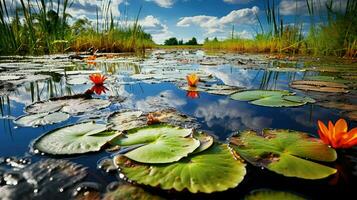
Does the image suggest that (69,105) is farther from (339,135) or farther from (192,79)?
(339,135)

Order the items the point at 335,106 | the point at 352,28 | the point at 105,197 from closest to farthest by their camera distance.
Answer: the point at 105,197
the point at 335,106
the point at 352,28

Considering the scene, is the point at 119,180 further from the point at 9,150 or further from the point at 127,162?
the point at 9,150

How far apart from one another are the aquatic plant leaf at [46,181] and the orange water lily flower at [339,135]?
2.80 ft

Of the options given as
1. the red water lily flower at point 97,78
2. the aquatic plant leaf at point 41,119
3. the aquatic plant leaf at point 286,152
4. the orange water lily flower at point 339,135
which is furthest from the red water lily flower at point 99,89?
the orange water lily flower at point 339,135

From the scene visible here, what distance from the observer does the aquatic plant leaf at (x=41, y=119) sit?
51.3 inches

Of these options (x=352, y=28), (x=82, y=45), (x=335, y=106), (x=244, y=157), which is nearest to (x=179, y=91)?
(x=335, y=106)

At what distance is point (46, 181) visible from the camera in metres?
0.77

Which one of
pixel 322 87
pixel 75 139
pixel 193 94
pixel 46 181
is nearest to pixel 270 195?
pixel 46 181

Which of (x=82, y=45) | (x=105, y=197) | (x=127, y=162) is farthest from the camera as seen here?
(x=82, y=45)

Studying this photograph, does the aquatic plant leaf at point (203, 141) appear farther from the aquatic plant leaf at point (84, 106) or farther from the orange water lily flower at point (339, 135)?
the aquatic plant leaf at point (84, 106)

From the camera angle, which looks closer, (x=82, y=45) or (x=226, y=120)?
(x=226, y=120)

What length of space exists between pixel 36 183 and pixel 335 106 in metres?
1.70

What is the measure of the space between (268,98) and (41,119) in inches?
57.0

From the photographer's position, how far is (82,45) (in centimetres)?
931
